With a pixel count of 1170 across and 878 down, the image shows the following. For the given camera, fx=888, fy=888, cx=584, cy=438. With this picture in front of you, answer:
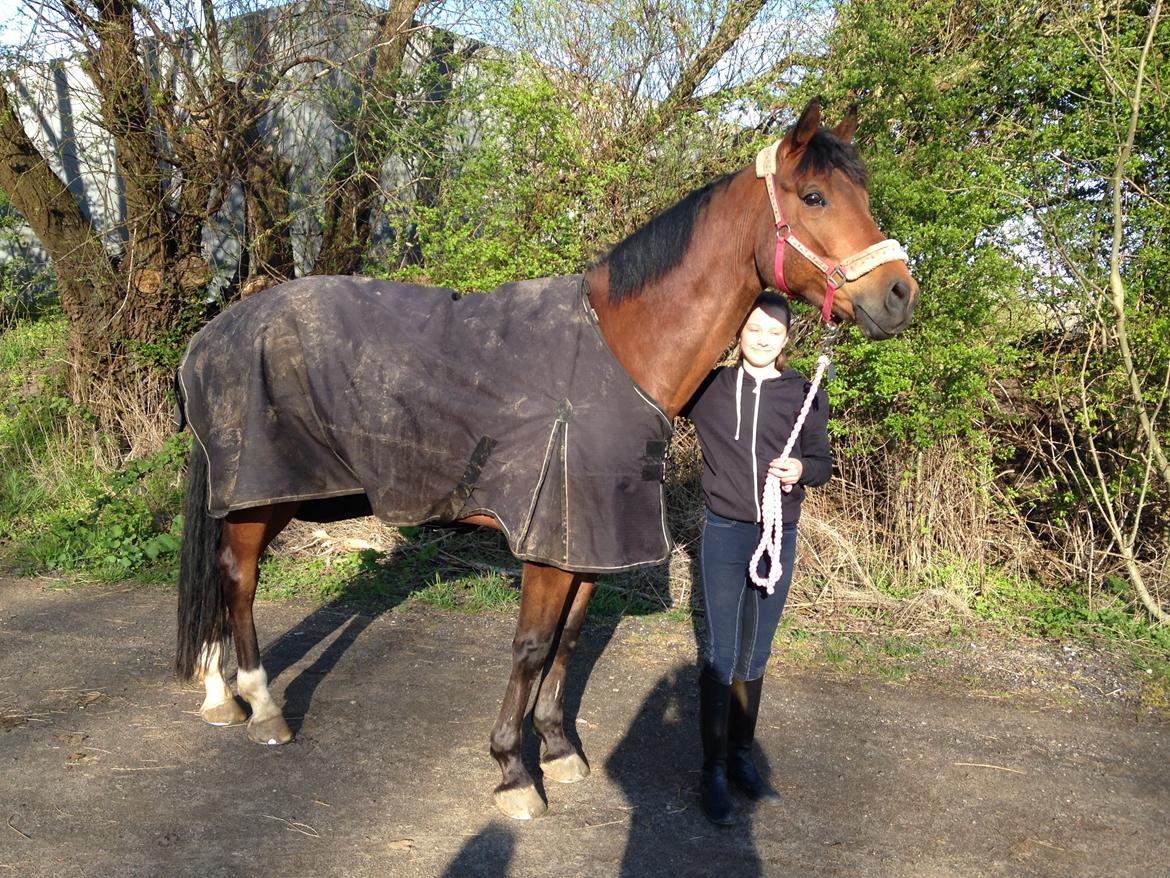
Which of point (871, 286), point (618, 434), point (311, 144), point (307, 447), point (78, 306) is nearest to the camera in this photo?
point (871, 286)

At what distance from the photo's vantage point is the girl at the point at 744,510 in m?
3.09

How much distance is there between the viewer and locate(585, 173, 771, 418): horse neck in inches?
115

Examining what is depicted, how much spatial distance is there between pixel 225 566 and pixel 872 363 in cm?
355

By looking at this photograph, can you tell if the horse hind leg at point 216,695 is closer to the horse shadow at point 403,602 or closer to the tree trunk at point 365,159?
the horse shadow at point 403,602

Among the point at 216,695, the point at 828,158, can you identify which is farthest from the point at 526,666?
the point at 828,158

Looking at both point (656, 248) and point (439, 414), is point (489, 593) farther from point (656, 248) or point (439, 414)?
point (656, 248)

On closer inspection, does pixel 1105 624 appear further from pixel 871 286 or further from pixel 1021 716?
pixel 871 286

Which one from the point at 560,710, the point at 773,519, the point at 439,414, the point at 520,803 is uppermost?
the point at 439,414

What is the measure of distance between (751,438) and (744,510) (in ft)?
0.84

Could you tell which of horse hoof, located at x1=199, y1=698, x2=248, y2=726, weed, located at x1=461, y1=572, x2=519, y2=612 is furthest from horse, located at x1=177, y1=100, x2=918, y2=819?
weed, located at x1=461, y1=572, x2=519, y2=612

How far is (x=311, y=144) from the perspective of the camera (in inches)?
326

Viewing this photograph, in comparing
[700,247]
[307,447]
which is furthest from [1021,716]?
[307,447]

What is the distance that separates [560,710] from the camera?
3434mm

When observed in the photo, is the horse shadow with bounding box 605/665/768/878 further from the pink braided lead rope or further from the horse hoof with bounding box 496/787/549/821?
the pink braided lead rope
